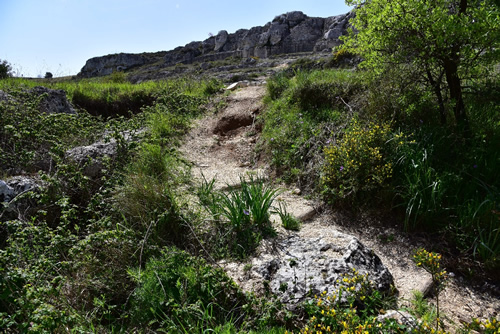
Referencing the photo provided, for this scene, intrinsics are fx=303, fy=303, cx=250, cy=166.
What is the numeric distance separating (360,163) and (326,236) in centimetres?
116

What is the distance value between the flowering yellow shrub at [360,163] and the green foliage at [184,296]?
1960 millimetres

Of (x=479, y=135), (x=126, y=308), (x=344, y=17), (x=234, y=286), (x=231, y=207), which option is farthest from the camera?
(x=344, y=17)

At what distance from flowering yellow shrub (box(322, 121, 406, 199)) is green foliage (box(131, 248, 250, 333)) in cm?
196

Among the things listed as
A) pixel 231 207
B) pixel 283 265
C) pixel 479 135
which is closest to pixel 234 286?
pixel 283 265

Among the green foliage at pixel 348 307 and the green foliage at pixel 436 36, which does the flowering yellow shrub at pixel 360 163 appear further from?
the green foliage at pixel 348 307

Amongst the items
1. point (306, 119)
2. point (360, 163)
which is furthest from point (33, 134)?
point (360, 163)

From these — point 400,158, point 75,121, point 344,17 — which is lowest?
point 400,158

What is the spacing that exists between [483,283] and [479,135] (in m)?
1.81

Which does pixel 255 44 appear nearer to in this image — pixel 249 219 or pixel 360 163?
pixel 360 163

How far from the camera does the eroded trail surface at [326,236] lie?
104 inches

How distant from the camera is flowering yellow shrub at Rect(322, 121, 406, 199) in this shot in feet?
12.3

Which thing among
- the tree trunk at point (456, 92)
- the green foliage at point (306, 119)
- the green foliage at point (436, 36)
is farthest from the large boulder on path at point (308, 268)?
the green foliage at point (436, 36)

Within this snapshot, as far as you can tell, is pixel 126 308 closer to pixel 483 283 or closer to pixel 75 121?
pixel 483 283

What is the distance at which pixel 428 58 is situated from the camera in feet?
12.3
